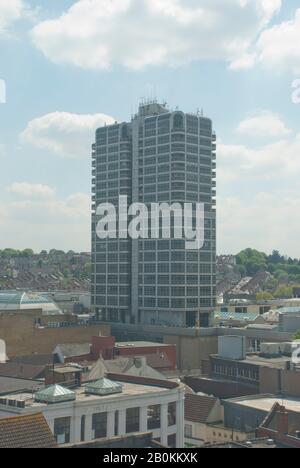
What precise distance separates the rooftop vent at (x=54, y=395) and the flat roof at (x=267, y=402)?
1811cm

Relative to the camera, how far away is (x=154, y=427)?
2023 inches

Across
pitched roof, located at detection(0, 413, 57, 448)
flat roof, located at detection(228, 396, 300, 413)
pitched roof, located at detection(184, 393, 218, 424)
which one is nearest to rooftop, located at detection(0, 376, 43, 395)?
pitched roof, located at detection(184, 393, 218, 424)

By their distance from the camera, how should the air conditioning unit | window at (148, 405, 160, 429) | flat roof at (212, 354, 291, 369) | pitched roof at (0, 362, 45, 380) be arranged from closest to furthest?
window at (148, 405, 160, 429) < flat roof at (212, 354, 291, 369) < pitched roof at (0, 362, 45, 380) < the air conditioning unit

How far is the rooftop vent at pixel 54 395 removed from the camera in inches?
1849

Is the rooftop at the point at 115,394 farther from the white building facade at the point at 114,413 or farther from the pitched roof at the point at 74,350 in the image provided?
the pitched roof at the point at 74,350

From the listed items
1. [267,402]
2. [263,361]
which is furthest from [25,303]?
[267,402]

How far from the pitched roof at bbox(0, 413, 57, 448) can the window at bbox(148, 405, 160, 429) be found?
17.5 metres

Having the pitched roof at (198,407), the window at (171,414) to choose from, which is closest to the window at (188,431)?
the pitched roof at (198,407)

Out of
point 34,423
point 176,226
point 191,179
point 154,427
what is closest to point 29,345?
point 176,226

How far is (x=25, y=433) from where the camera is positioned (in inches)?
1352

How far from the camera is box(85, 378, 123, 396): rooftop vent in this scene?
50781 millimetres

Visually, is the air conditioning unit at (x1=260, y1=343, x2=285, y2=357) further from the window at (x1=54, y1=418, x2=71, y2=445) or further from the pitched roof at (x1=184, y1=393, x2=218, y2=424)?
the window at (x1=54, y1=418, x2=71, y2=445)
